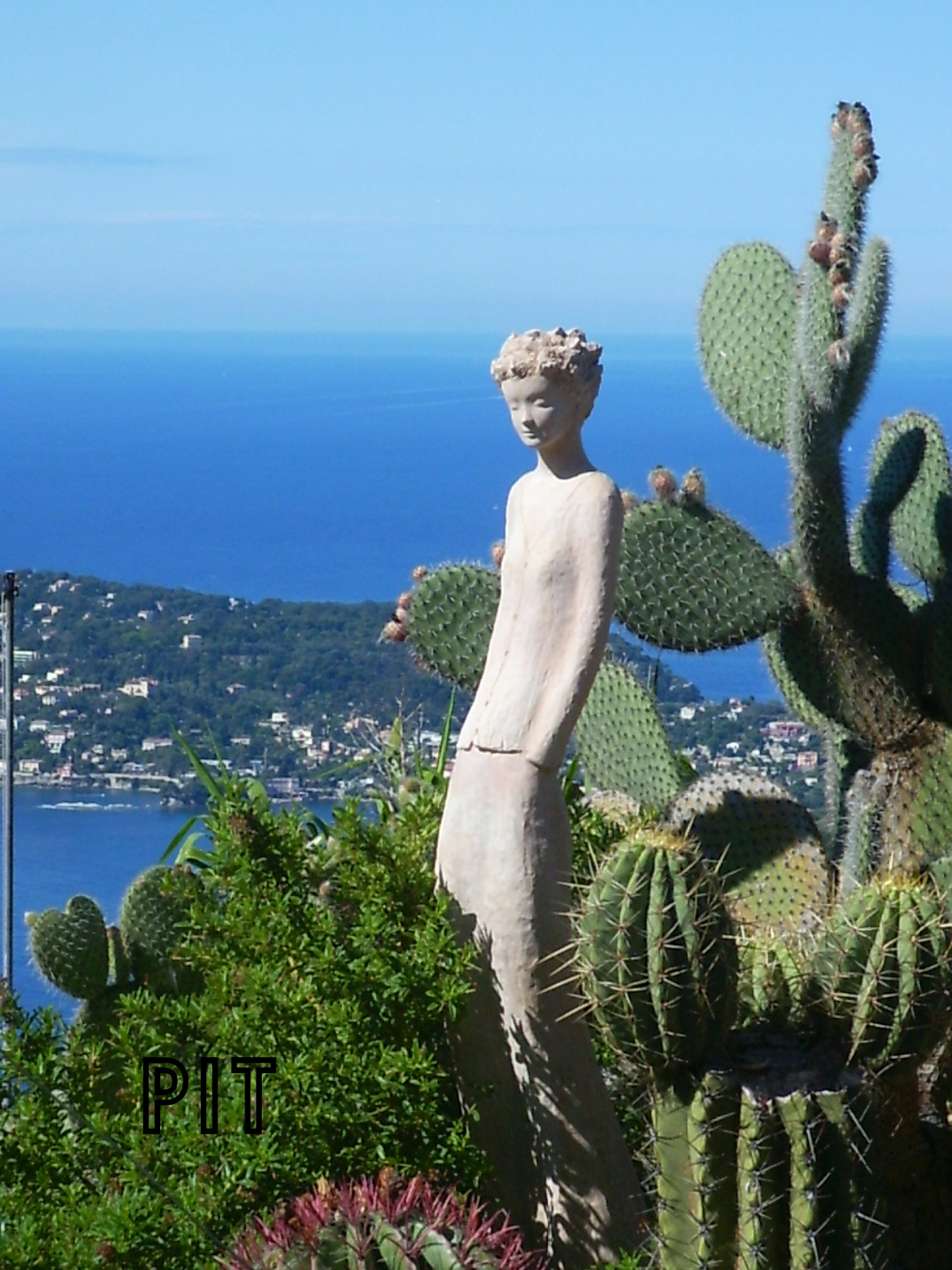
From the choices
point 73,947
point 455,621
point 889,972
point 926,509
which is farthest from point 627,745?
point 889,972

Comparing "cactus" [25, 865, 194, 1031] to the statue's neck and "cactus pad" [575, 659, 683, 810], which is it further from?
the statue's neck

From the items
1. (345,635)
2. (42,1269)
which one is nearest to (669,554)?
(42,1269)

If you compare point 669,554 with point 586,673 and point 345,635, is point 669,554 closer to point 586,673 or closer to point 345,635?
point 586,673

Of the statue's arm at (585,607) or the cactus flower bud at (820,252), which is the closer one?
the statue's arm at (585,607)

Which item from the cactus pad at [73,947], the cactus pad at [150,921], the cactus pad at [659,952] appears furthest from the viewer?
the cactus pad at [150,921]

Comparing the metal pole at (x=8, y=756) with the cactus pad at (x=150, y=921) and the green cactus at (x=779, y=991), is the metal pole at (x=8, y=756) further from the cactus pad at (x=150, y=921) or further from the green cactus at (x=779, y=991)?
the green cactus at (x=779, y=991)

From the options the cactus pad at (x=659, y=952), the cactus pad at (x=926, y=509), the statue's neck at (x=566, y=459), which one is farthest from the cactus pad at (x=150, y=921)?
the cactus pad at (x=926, y=509)

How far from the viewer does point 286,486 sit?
139ft

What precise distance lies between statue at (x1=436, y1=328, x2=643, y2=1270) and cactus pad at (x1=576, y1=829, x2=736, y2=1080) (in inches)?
20.1

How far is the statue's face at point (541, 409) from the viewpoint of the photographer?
459 centimetres

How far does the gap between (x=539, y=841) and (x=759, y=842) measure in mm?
1914

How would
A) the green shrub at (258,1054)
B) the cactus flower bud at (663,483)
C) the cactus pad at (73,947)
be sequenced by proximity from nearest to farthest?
1. the green shrub at (258,1054)
2. the cactus pad at (73,947)
3. the cactus flower bud at (663,483)

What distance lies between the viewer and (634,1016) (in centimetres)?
396

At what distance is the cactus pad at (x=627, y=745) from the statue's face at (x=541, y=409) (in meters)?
2.37
